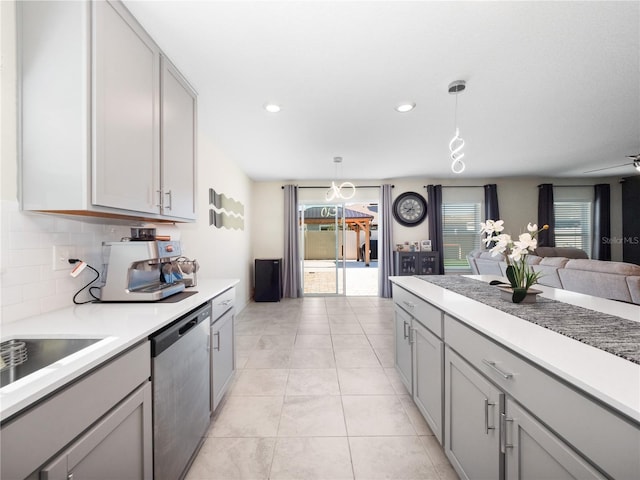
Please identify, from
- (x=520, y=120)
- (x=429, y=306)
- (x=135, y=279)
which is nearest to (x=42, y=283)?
(x=135, y=279)

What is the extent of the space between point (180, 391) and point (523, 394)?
147 cm

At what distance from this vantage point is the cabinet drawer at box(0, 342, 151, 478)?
0.60m

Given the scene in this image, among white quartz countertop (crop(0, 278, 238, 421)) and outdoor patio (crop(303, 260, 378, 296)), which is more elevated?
white quartz countertop (crop(0, 278, 238, 421))

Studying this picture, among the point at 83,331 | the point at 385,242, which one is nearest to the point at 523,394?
the point at 83,331

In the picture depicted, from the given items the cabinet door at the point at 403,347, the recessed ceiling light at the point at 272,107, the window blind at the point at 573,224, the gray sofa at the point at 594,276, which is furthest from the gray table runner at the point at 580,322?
the window blind at the point at 573,224

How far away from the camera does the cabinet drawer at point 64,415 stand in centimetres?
60

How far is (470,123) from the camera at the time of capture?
2934mm

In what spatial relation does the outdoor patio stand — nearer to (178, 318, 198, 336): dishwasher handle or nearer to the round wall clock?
the round wall clock

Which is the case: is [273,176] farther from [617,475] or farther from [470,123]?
[617,475]

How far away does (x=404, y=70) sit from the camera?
77.6 inches

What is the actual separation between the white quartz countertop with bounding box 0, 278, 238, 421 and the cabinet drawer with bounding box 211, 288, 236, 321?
0.17 metres

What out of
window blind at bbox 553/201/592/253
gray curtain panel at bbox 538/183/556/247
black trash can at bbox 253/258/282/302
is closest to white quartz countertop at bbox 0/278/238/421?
black trash can at bbox 253/258/282/302

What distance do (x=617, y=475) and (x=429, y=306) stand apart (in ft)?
3.35

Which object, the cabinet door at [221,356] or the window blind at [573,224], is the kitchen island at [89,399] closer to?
the cabinet door at [221,356]
